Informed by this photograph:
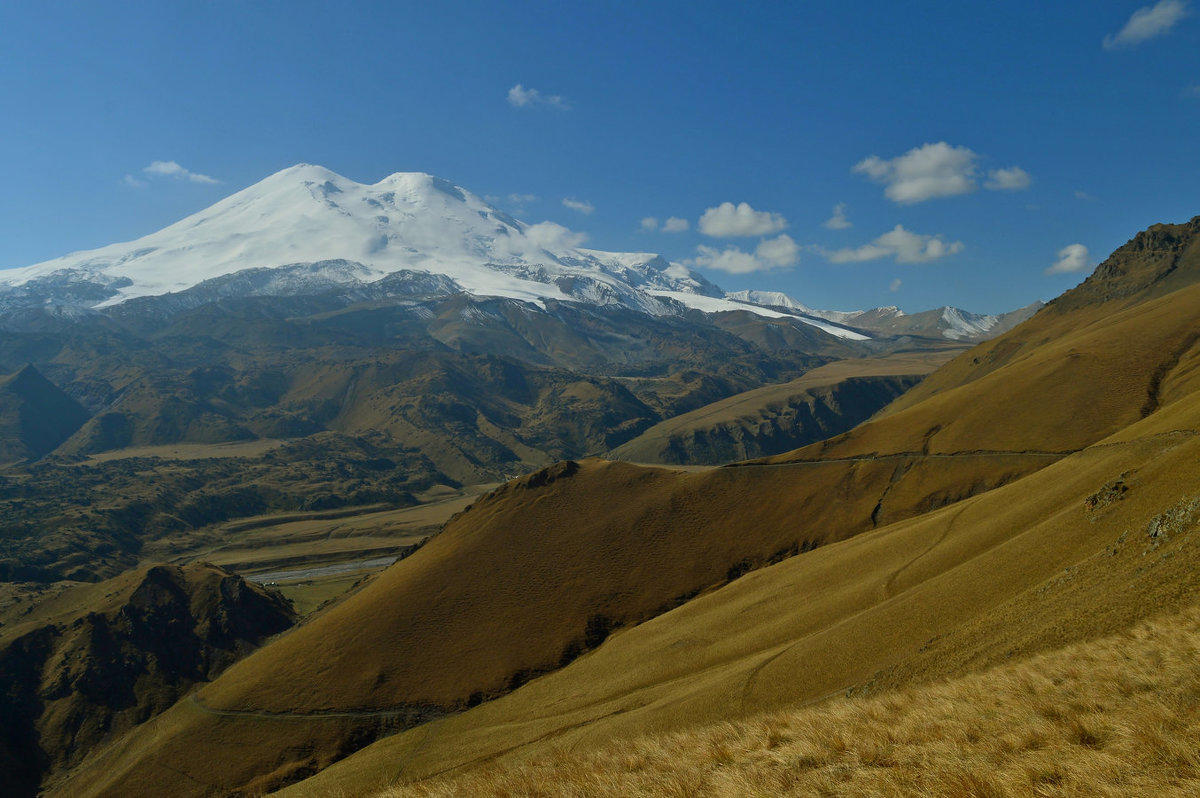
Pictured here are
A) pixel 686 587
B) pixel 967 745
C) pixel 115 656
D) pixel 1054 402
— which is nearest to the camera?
pixel 967 745

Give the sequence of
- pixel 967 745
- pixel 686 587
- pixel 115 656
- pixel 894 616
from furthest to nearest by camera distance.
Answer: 1. pixel 115 656
2. pixel 686 587
3. pixel 894 616
4. pixel 967 745

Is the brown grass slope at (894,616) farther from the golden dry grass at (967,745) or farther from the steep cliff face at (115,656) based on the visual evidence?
the steep cliff face at (115,656)

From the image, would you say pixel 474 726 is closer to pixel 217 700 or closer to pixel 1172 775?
pixel 217 700

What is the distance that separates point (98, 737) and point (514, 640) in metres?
50.0

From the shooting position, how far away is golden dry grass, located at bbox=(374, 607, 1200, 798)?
1163 centimetres

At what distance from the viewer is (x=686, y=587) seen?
77750 millimetres

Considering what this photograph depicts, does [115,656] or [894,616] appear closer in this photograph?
[894,616]

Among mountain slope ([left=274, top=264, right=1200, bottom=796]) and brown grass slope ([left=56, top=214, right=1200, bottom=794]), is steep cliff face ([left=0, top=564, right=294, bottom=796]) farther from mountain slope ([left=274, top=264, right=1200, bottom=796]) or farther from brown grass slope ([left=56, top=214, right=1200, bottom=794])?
mountain slope ([left=274, top=264, right=1200, bottom=796])

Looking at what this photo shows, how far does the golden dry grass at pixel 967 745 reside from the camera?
11.6m

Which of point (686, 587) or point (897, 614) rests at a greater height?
point (897, 614)

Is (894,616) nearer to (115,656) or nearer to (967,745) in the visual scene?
(967,745)

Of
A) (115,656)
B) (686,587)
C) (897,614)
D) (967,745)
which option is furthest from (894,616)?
(115,656)

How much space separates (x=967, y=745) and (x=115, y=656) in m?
102

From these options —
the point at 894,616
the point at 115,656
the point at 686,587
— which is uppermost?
the point at 115,656
